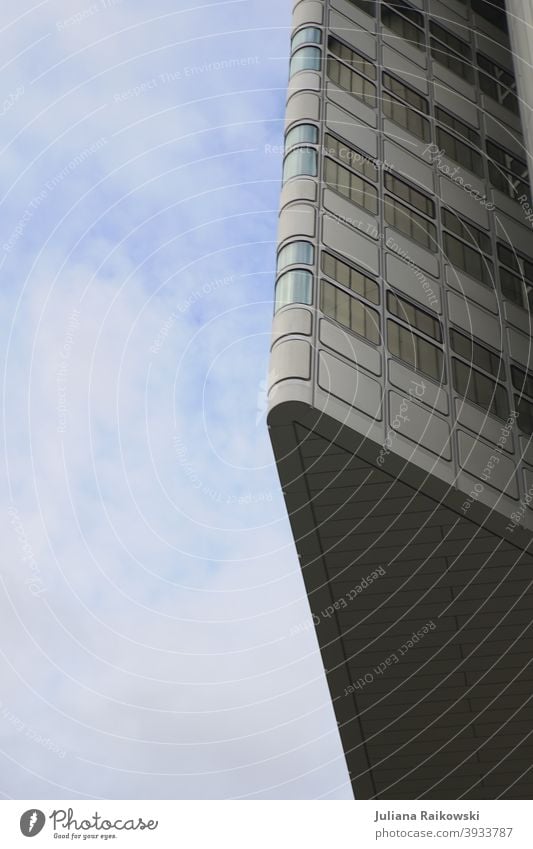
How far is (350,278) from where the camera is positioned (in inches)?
759

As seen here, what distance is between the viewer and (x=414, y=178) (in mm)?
22516

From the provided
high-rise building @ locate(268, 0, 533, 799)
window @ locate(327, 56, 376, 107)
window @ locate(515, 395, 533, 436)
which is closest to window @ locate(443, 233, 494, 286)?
high-rise building @ locate(268, 0, 533, 799)

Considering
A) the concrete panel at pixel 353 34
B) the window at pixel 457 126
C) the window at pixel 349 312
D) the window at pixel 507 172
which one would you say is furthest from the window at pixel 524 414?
the concrete panel at pixel 353 34

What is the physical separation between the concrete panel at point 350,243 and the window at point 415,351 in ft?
4.81

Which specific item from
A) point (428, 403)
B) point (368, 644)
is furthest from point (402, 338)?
point (368, 644)

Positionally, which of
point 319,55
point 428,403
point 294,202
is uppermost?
point 319,55

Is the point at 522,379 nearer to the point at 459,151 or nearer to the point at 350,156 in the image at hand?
the point at 350,156

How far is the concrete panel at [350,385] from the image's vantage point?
17156 mm

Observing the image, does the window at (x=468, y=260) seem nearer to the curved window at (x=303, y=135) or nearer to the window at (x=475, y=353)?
the window at (x=475, y=353)

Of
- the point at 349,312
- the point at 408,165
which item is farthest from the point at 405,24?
the point at 349,312

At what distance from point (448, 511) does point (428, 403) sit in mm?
2073

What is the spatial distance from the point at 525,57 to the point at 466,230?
3.97m

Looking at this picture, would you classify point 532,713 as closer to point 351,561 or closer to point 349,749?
point 349,749

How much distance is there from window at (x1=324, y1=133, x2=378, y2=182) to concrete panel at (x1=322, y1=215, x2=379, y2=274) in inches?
77.0
